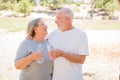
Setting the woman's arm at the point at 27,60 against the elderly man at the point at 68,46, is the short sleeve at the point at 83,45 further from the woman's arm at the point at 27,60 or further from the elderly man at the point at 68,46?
the woman's arm at the point at 27,60

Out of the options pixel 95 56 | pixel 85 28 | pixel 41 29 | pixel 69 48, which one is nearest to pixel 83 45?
pixel 69 48

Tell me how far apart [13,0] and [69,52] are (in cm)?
808

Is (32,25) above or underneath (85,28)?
above

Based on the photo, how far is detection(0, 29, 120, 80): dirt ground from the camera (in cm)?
431

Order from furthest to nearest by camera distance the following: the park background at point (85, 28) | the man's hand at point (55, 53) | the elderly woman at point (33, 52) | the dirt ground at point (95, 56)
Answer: the park background at point (85, 28)
the dirt ground at point (95, 56)
the elderly woman at point (33, 52)
the man's hand at point (55, 53)

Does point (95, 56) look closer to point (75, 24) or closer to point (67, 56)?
point (75, 24)

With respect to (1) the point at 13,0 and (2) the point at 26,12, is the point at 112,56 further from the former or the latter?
(1) the point at 13,0

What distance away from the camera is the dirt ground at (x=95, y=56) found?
4309 mm

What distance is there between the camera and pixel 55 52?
4.58 ft

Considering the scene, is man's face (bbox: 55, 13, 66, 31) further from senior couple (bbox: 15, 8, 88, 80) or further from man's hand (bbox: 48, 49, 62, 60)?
man's hand (bbox: 48, 49, 62, 60)

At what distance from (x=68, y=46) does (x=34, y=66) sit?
0.20m

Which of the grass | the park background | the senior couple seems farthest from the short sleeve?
the grass

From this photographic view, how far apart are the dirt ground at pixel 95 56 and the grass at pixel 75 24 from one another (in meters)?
0.32

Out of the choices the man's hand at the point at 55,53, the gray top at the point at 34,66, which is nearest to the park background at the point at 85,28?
the gray top at the point at 34,66
